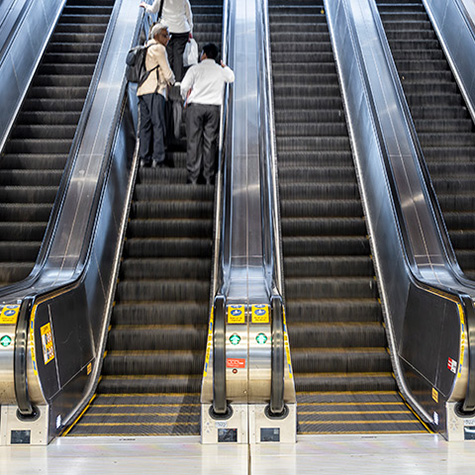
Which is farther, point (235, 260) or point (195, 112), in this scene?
point (195, 112)

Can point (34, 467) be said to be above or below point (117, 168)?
below

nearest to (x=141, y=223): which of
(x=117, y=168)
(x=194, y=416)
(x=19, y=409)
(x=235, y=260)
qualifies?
(x=117, y=168)

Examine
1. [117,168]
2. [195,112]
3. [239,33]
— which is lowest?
[117,168]

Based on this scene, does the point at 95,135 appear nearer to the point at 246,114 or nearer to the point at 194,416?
the point at 246,114

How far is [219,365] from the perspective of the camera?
12.2 ft

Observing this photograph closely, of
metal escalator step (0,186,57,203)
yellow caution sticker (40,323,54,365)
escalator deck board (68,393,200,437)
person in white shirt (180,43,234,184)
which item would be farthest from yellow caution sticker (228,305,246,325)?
metal escalator step (0,186,57,203)

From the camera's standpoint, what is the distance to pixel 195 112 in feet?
22.7

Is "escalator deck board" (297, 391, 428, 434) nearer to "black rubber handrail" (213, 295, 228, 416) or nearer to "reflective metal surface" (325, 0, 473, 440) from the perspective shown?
"reflective metal surface" (325, 0, 473, 440)

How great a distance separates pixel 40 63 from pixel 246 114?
10.9 ft

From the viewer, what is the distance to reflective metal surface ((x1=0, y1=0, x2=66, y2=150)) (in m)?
7.41

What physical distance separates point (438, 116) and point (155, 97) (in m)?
3.67

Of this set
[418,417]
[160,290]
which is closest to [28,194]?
[160,290]

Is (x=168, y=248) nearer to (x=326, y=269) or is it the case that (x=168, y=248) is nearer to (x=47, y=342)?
(x=326, y=269)

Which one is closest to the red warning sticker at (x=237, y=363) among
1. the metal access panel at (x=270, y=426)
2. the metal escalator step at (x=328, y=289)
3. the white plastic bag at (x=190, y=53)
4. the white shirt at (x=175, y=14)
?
the metal access panel at (x=270, y=426)
